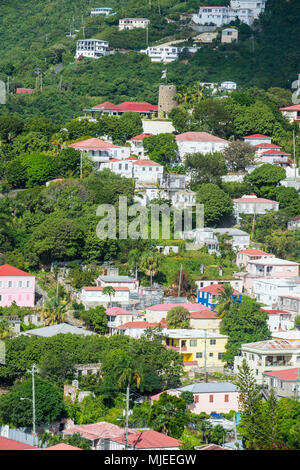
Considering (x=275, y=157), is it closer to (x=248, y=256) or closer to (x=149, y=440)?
(x=248, y=256)

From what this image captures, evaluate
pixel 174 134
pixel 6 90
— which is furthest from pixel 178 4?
pixel 174 134

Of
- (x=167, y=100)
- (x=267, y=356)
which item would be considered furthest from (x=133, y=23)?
(x=267, y=356)

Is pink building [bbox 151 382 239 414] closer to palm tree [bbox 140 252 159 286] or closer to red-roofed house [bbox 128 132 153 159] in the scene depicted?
palm tree [bbox 140 252 159 286]

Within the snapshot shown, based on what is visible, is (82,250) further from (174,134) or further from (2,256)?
(174,134)

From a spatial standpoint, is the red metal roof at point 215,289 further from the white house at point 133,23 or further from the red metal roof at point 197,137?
the white house at point 133,23

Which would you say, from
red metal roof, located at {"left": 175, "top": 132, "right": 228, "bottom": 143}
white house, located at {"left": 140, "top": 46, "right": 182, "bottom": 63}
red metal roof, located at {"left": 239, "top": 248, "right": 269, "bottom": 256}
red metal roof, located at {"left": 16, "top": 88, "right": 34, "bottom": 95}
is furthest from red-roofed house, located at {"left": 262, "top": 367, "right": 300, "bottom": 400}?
white house, located at {"left": 140, "top": 46, "right": 182, "bottom": 63}

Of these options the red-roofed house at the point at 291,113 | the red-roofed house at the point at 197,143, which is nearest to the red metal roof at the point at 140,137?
the red-roofed house at the point at 197,143
